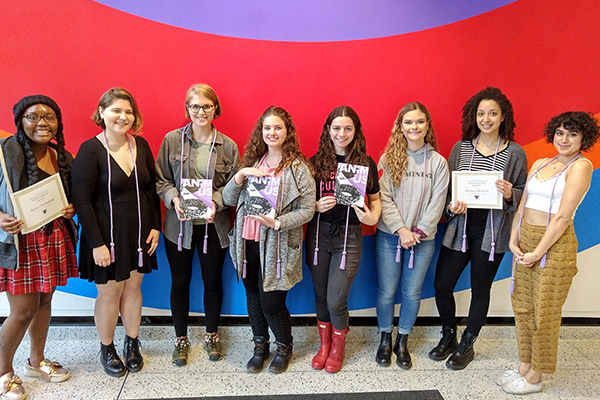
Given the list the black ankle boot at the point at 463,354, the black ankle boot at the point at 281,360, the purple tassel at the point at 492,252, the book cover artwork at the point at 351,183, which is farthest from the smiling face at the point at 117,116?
the black ankle boot at the point at 463,354

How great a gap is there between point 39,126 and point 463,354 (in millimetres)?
2920

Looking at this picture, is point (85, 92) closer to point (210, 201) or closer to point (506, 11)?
point (210, 201)

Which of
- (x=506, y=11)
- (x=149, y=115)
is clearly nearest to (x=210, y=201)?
(x=149, y=115)

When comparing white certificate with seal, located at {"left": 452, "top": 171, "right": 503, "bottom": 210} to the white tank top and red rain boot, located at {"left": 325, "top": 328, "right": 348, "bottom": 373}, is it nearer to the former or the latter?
the white tank top

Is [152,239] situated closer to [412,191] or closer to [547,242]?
[412,191]

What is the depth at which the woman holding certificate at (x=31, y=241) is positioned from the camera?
6.05 ft

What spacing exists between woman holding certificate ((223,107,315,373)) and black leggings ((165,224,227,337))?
0.19 meters

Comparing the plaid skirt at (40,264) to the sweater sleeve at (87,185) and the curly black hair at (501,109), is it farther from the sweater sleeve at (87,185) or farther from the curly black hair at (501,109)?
the curly black hair at (501,109)

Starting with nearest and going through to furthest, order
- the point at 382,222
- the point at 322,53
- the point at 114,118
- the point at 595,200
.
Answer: the point at 114,118, the point at 382,222, the point at 322,53, the point at 595,200

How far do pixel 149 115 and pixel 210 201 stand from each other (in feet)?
2.85

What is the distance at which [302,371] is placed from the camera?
7.72ft

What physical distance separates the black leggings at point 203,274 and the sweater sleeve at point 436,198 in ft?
4.20

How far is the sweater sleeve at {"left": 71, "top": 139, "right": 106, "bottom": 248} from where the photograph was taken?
1896 millimetres

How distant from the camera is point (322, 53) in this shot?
7.98 ft
